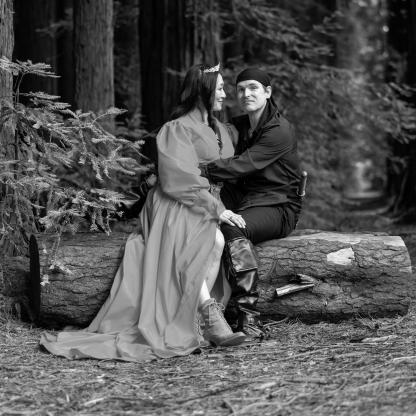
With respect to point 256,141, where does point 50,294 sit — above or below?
below

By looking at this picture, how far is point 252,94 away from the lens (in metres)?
5.83

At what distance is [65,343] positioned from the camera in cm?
516

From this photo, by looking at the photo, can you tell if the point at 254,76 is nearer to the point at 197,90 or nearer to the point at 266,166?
the point at 197,90

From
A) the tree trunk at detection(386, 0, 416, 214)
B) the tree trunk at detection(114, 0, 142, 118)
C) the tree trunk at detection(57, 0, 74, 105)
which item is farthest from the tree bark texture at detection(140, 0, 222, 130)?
the tree trunk at detection(386, 0, 416, 214)

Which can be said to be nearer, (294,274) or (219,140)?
(294,274)

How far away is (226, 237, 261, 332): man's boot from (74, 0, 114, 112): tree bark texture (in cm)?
341

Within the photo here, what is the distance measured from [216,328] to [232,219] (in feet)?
2.63

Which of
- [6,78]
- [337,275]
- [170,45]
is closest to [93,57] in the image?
[170,45]

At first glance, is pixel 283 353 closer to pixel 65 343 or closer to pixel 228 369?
pixel 228 369

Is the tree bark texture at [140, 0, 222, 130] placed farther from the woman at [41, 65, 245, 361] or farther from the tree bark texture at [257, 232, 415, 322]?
the tree bark texture at [257, 232, 415, 322]

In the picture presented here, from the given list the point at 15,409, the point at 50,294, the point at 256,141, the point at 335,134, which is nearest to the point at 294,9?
the point at 335,134

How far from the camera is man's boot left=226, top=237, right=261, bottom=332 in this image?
5.37 m

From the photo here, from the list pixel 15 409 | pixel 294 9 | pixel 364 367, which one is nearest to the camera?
pixel 15 409

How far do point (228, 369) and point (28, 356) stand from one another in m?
1.30
